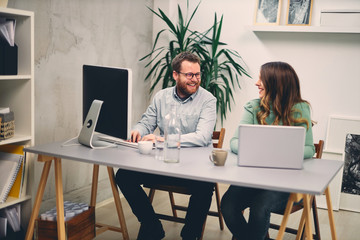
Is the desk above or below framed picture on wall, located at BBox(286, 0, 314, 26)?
below

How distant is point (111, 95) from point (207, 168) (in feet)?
2.49

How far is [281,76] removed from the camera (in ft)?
8.54

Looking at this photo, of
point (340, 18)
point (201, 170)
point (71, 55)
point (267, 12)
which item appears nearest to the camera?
point (201, 170)

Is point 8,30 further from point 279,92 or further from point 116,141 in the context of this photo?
point 279,92

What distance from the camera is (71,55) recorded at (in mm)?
3469

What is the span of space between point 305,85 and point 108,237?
2261 millimetres

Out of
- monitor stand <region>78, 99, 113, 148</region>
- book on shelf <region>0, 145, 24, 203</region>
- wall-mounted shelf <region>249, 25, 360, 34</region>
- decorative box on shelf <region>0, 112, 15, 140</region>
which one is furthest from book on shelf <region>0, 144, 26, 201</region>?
wall-mounted shelf <region>249, 25, 360, 34</region>

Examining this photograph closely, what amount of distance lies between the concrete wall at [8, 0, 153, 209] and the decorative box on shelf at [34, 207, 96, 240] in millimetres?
275

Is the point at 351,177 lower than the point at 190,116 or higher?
lower

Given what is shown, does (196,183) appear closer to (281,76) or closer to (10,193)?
(281,76)

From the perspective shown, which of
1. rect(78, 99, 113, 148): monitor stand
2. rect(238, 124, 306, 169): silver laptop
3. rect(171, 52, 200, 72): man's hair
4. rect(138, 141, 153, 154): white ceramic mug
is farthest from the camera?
rect(171, 52, 200, 72): man's hair

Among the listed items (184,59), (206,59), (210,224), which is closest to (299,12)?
(206,59)

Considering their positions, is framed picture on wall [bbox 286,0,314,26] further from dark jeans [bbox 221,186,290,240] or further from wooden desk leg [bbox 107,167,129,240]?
wooden desk leg [bbox 107,167,129,240]

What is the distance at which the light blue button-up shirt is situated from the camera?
2.87 meters
